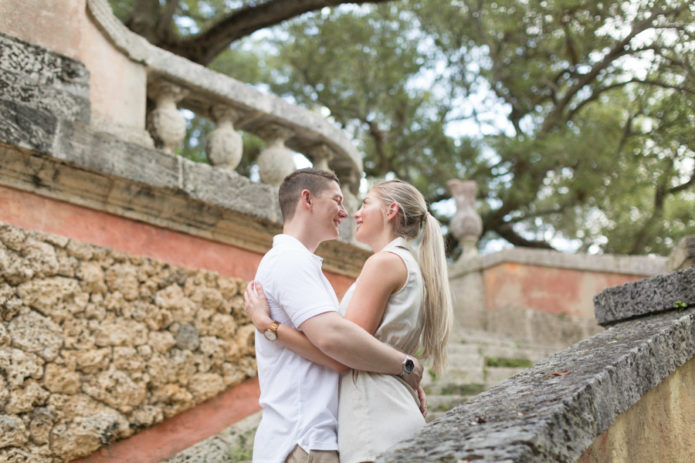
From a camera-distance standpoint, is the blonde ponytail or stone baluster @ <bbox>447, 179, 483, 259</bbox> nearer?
the blonde ponytail

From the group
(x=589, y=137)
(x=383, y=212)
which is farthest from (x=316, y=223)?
(x=589, y=137)

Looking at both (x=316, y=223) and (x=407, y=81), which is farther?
(x=407, y=81)

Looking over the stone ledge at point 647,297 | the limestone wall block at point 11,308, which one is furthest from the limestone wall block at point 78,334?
the stone ledge at point 647,297

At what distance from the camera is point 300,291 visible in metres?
2.00

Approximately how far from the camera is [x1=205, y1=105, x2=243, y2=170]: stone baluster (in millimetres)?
4262

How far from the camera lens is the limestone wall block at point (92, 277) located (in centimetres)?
346

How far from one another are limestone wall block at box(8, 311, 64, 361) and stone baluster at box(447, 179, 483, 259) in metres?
7.33

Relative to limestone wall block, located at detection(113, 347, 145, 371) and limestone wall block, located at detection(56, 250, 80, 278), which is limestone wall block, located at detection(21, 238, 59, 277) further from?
limestone wall block, located at detection(113, 347, 145, 371)

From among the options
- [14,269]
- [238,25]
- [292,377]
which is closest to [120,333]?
[14,269]

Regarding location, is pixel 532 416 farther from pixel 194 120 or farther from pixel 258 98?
pixel 194 120

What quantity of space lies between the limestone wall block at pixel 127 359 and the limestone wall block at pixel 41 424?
41 cm

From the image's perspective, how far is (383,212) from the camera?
2322 mm

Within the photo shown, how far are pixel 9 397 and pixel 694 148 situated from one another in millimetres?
5636

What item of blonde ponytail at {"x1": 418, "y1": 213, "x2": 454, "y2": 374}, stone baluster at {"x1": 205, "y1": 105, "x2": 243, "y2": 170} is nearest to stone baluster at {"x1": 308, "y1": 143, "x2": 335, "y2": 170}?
stone baluster at {"x1": 205, "y1": 105, "x2": 243, "y2": 170}
